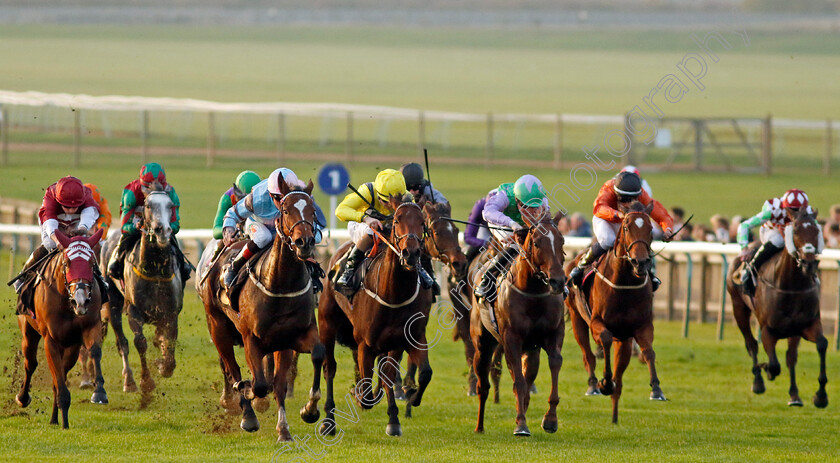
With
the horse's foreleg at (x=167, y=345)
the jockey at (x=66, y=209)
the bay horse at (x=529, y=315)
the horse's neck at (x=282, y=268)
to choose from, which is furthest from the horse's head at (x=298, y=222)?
the horse's foreleg at (x=167, y=345)

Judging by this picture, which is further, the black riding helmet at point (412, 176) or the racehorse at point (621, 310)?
the racehorse at point (621, 310)

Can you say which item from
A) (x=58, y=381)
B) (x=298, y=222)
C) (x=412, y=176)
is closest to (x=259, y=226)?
(x=298, y=222)

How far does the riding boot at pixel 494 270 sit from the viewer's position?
8.85m

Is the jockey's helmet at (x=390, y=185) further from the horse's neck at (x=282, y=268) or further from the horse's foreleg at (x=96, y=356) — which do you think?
the horse's foreleg at (x=96, y=356)

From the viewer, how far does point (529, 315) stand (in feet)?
27.9

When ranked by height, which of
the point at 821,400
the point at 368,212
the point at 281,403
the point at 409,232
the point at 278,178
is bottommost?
the point at 821,400

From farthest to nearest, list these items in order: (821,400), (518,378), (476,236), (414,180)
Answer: (476,236)
(821,400)
(414,180)
(518,378)

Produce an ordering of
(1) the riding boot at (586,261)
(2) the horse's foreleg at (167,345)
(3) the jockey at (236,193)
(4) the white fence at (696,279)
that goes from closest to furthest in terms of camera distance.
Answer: (3) the jockey at (236,193), (1) the riding boot at (586,261), (2) the horse's foreleg at (167,345), (4) the white fence at (696,279)

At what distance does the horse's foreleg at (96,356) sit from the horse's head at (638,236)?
3.61 m

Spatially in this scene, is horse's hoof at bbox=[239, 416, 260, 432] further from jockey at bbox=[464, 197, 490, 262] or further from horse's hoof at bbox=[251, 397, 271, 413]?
jockey at bbox=[464, 197, 490, 262]

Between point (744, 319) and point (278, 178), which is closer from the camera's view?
point (278, 178)

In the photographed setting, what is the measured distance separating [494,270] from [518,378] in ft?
3.02

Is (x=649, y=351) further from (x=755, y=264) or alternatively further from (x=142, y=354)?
(x=142, y=354)

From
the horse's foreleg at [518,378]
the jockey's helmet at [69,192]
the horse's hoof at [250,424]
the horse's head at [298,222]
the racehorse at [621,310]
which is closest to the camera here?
the horse's head at [298,222]
